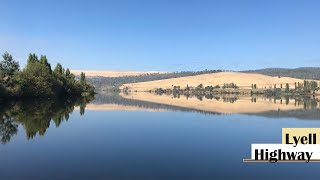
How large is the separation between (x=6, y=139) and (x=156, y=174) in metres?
15.4

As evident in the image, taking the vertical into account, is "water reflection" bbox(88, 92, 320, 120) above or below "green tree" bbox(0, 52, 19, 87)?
below

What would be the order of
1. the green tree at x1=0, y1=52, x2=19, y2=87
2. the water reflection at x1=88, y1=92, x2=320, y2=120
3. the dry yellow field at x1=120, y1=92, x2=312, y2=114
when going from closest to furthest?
1. the water reflection at x1=88, y1=92, x2=320, y2=120
2. the dry yellow field at x1=120, y1=92, x2=312, y2=114
3. the green tree at x1=0, y1=52, x2=19, y2=87

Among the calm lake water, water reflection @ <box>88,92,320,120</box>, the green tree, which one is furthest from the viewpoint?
the green tree

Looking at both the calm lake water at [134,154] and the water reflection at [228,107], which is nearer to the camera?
the calm lake water at [134,154]

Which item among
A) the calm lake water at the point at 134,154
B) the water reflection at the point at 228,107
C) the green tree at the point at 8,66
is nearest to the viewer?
the calm lake water at the point at 134,154

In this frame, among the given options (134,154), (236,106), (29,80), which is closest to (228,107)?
(236,106)

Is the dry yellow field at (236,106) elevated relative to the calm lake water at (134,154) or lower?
lower

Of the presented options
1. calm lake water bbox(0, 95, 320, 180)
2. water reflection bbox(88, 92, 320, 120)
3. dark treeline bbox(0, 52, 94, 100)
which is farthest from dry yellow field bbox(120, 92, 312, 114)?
calm lake water bbox(0, 95, 320, 180)

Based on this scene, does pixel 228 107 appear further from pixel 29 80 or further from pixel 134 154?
pixel 134 154

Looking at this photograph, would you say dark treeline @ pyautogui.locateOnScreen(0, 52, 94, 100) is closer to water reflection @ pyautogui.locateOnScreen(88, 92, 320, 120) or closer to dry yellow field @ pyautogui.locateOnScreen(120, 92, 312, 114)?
water reflection @ pyautogui.locateOnScreen(88, 92, 320, 120)

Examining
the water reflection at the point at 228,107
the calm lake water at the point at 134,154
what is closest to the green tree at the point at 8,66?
the water reflection at the point at 228,107

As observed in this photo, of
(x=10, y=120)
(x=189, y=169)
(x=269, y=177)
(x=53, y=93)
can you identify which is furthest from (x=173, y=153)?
(x=53, y=93)

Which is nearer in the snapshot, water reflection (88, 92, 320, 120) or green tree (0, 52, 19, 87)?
water reflection (88, 92, 320, 120)

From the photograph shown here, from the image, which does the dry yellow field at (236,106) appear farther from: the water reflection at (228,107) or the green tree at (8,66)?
the green tree at (8,66)
